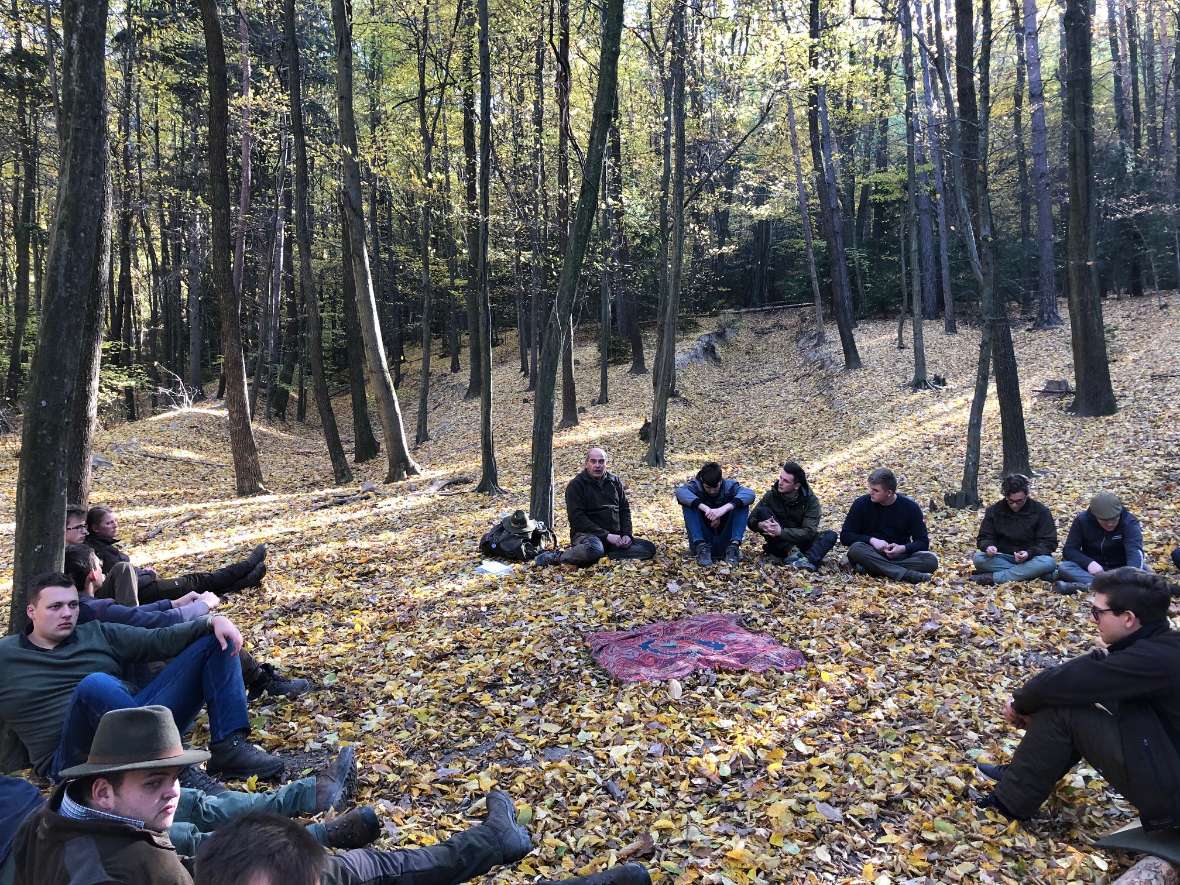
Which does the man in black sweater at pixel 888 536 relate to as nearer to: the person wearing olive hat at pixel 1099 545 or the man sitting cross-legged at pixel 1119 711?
the person wearing olive hat at pixel 1099 545

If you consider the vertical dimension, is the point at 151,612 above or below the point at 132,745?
below

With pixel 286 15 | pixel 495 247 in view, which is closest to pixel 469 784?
pixel 286 15

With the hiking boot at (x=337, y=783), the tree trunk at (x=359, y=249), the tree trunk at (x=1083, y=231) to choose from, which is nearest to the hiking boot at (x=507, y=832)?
the hiking boot at (x=337, y=783)

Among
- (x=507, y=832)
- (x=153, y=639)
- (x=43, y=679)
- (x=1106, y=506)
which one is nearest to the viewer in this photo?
(x=507, y=832)

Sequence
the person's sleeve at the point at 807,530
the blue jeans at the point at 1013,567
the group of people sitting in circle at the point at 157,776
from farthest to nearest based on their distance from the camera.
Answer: the person's sleeve at the point at 807,530 → the blue jeans at the point at 1013,567 → the group of people sitting in circle at the point at 157,776

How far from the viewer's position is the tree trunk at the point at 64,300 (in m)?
4.21

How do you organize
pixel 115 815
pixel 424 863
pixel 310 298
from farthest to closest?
pixel 310 298 → pixel 424 863 → pixel 115 815

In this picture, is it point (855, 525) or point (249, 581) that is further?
point (855, 525)

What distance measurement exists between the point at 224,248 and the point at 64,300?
849 centimetres

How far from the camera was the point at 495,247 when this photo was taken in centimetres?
2080

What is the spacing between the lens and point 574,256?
8.49 meters

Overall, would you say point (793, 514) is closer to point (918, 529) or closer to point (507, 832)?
point (918, 529)

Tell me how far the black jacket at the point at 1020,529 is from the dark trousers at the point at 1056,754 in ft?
12.6

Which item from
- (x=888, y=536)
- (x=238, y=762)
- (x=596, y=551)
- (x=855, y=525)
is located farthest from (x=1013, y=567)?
(x=238, y=762)
